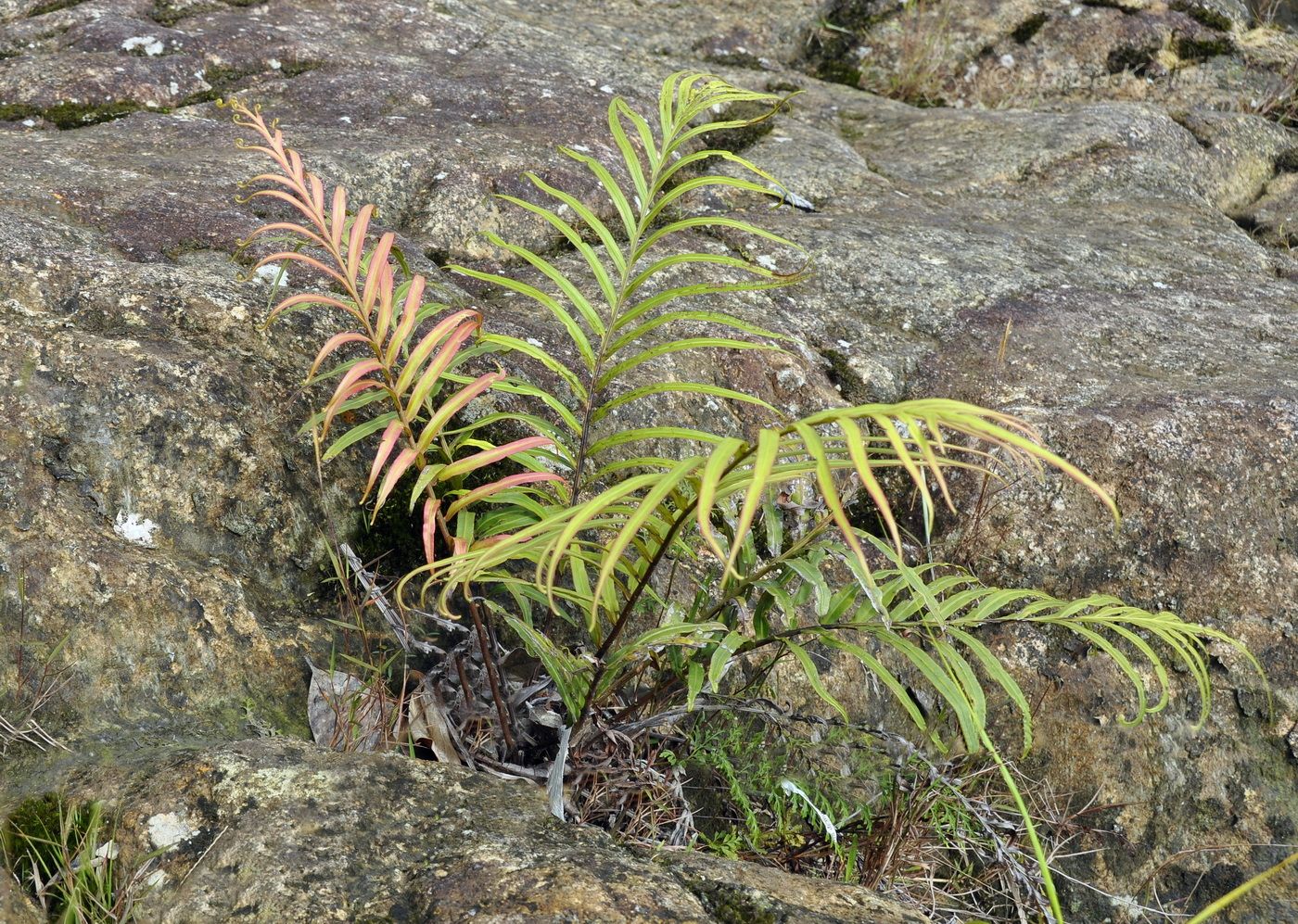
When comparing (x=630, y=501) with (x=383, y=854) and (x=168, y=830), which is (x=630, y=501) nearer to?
(x=383, y=854)

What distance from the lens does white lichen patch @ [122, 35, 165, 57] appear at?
347 centimetres

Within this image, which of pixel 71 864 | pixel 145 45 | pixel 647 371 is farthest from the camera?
pixel 145 45

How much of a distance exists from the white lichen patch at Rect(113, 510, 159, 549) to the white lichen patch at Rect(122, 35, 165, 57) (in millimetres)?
2144

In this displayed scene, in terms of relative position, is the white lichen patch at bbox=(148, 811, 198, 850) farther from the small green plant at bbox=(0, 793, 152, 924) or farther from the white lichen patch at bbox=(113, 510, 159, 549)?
the white lichen patch at bbox=(113, 510, 159, 549)

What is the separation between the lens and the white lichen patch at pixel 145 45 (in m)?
3.47

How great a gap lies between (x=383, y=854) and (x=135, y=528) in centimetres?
88

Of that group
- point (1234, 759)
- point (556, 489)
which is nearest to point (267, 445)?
point (556, 489)

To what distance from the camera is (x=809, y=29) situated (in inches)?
198

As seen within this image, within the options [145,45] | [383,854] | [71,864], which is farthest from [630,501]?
[145,45]

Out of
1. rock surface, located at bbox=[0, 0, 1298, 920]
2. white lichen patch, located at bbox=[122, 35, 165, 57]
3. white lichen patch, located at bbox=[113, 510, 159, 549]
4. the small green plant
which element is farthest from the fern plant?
white lichen patch, located at bbox=[122, 35, 165, 57]

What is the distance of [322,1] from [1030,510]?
3222 millimetres

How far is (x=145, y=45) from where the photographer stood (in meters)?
3.49

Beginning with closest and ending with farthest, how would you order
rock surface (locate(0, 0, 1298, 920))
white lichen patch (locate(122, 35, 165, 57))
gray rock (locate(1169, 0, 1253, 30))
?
1. rock surface (locate(0, 0, 1298, 920))
2. white lichen patch (locate(122, 35, 165, 57))
3. gray rock (locate(1169, 0, 1253, 30))

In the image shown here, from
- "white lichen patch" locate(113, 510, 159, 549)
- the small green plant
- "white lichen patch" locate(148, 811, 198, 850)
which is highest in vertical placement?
"white lichen patch" locate(113, 510, 159, 549)
